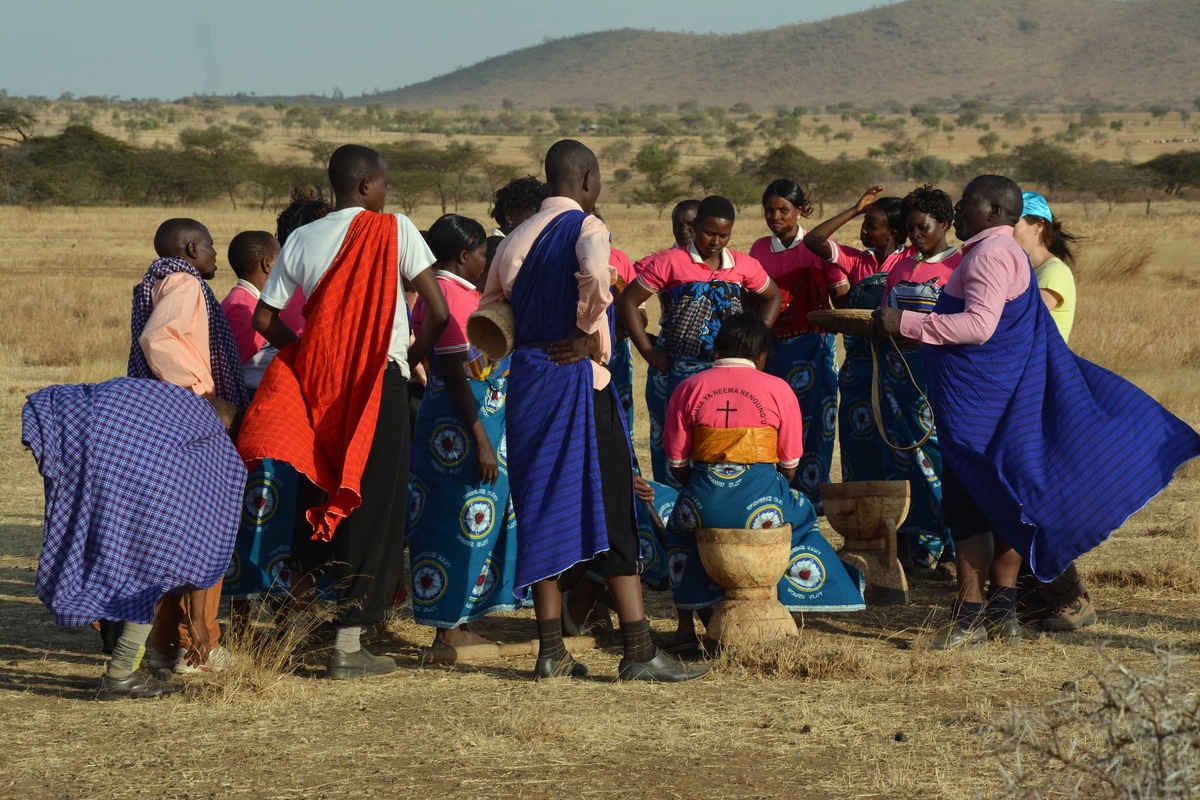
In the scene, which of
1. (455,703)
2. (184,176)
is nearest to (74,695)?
(455,703)

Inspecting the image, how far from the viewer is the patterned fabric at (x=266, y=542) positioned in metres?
5.31

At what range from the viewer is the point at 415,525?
5375mm

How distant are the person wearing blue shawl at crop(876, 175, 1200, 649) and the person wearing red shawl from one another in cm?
187

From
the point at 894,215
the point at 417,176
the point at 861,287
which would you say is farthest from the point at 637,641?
the point at 417,176

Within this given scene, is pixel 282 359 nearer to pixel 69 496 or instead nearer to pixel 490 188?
pixel 69 496

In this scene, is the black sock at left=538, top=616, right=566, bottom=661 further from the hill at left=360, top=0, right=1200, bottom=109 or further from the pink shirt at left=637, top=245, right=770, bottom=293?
the hill at left=360, top=0, right=1200, bottom=109

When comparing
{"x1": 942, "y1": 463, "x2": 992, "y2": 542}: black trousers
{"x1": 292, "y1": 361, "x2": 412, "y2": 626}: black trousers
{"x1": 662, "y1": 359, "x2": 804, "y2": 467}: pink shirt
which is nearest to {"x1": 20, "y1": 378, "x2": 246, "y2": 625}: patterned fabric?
{"x1": 292, "y1": 361, "x2": 412, "y2": 626}: black trousers

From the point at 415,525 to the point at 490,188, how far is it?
38135 millimetres

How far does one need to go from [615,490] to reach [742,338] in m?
0.77

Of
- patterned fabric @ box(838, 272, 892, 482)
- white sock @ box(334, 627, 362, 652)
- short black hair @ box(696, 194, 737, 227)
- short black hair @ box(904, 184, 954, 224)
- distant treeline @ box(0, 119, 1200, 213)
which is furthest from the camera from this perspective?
distant treeline @ box(0, 119, 1200, 213)

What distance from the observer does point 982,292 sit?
5160 mm

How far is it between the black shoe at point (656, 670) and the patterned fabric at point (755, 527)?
1.37ft

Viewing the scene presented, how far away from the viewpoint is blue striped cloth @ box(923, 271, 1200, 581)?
527 cm

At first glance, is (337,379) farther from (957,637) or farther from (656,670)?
(957,637)
